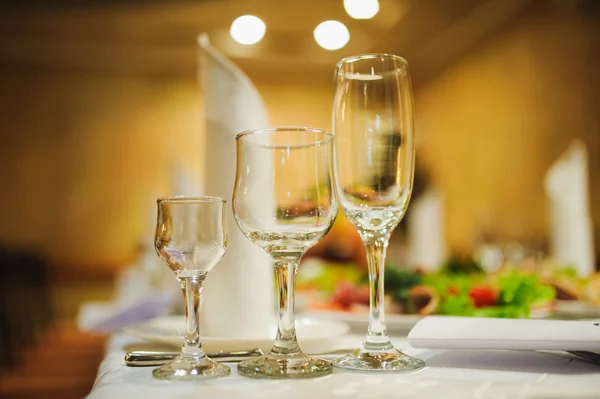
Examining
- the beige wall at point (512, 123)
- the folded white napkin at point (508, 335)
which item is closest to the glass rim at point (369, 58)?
the folded white napkin at point (508, 335)

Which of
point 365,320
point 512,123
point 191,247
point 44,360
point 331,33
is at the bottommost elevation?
point 44,360

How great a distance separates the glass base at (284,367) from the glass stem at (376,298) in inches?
2.5

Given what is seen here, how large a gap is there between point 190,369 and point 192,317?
0.18 ft

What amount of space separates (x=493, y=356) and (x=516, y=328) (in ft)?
0.30

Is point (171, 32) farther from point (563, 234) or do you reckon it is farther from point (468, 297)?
point (468, 297)

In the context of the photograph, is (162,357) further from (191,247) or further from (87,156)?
(87,156)

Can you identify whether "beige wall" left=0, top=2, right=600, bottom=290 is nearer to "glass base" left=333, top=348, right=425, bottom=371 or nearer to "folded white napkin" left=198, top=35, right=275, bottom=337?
"folded white napkin" left=198, top=35, right=275, bottom=337

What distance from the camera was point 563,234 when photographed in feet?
6.39

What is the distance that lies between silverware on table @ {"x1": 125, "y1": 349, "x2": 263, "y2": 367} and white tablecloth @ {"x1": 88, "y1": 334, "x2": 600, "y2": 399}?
0.01 metres

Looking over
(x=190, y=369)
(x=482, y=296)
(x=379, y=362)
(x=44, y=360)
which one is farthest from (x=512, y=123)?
(x=190, y=369)

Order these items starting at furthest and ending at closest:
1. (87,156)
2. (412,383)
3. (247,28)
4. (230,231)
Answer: (87,156)
(247,28)
(230,231)
(412,383)

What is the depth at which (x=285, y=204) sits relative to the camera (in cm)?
64

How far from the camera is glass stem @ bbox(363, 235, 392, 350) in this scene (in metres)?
0.68

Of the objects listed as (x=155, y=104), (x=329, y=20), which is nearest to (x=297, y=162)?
(x=329, y=20)
